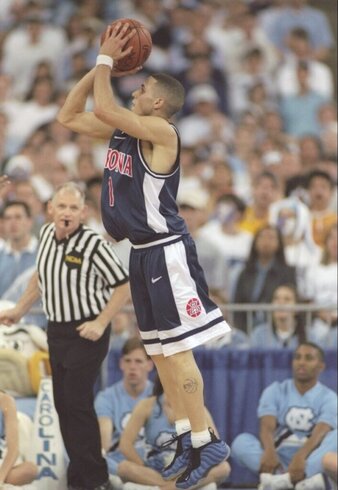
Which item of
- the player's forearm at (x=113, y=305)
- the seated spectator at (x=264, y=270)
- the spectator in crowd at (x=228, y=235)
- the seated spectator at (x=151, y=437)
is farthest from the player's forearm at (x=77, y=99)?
the spectator in crowd at (x=228, y=235)

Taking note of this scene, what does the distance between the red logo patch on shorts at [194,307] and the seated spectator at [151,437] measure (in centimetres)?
177

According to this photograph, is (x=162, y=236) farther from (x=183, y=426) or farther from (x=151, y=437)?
(x=151, y=437)

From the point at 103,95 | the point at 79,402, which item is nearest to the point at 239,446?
the point at 79,402

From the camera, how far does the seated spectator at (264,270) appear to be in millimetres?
11266

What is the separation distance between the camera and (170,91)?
26.6 feet

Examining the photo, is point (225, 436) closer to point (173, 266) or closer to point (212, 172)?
point (173, 266)

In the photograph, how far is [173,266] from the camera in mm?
8078

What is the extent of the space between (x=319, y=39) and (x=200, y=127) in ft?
7.13

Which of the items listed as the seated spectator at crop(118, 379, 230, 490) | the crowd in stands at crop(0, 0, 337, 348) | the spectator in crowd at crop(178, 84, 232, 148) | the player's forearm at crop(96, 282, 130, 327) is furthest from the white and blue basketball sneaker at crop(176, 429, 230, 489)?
the spectator in crowd at crop(178, 84, 232, 148)

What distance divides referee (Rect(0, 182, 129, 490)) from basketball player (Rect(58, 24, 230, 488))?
3.03ft

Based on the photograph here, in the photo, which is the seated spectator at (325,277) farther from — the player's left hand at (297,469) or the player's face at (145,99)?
the player's face at (145,99)

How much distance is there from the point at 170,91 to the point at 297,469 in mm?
3061

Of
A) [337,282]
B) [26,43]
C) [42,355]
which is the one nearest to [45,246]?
[42,355]

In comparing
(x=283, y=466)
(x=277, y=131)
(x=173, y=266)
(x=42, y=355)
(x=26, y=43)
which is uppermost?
(x=26, y=43)
